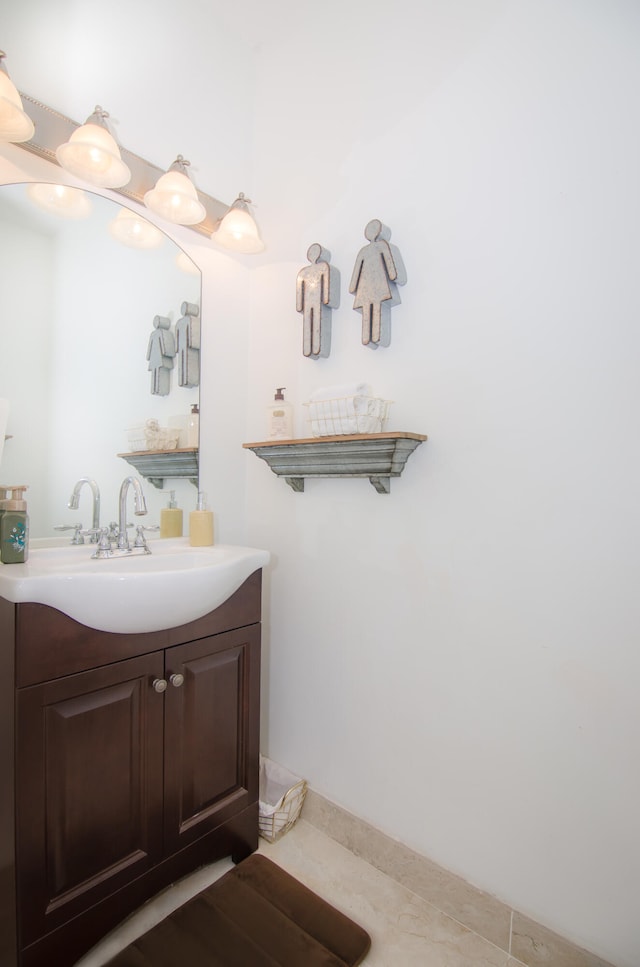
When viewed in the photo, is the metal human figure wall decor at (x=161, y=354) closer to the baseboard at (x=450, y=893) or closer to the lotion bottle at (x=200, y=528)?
the lotion bottle at (x=200, y=528)

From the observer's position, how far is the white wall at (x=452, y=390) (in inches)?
43.4

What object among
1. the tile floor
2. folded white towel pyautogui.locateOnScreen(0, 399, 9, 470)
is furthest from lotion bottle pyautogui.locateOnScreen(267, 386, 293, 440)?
the tile floor

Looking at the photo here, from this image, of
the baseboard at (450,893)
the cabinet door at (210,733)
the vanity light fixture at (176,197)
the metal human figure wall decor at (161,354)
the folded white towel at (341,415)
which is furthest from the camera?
the metal human figure wall decor at (161,354)

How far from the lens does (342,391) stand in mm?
1471

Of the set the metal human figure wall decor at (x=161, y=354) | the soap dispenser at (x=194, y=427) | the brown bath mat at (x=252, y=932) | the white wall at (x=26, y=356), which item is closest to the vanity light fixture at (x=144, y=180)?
the white wall at (x=26, y=356)

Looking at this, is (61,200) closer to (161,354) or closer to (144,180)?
(144,180)

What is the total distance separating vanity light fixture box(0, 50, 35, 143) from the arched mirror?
0.15 m

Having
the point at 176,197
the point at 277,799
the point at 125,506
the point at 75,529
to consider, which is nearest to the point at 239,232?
the point at 176,197

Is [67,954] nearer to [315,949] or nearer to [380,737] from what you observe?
[315,949]

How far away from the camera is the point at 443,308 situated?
1395mm

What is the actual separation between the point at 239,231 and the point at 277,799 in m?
2.07

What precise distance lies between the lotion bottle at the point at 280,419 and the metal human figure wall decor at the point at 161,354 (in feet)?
1.26

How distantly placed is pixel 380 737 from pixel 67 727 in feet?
3.00

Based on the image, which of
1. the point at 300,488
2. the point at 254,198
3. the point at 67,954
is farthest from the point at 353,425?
the point at 67,954
